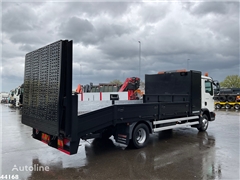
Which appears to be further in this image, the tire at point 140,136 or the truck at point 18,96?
the truck at point 18,96

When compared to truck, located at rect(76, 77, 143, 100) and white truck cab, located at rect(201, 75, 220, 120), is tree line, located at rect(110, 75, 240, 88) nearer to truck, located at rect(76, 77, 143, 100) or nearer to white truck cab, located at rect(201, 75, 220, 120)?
truck, located at rect(76, 77, 143, 100)

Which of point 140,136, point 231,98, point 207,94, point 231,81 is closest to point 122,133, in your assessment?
point 140,136

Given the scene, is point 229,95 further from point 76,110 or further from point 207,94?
point 76,110

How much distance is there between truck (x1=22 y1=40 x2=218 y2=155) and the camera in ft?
15.6

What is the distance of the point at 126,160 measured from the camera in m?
5.68

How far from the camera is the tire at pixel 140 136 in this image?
6.56 m

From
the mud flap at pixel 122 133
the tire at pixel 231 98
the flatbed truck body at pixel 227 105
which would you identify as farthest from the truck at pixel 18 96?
the tire at pixel 231 98

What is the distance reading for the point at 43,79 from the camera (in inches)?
213

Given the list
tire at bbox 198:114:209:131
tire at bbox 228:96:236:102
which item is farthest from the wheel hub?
tire at bbox 228:96:236:102

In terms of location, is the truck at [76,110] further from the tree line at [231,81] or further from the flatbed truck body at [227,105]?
the tree line at [231,81]

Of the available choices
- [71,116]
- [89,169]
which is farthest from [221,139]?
[71,116]

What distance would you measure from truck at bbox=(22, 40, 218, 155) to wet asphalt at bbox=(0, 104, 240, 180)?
0.48 metres

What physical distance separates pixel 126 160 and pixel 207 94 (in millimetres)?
5964

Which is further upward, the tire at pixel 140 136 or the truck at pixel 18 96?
the truck at pixel 18 96
